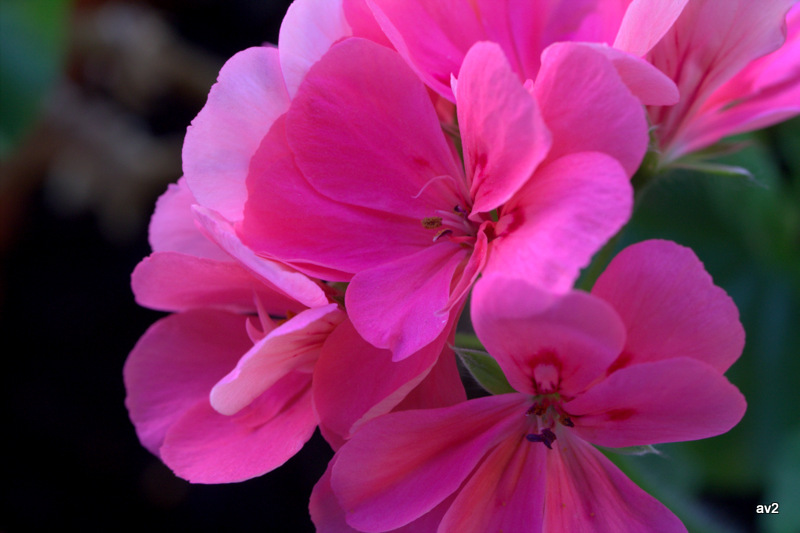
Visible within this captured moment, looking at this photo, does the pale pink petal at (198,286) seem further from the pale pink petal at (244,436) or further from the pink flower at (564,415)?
the pink flower at (564,415)

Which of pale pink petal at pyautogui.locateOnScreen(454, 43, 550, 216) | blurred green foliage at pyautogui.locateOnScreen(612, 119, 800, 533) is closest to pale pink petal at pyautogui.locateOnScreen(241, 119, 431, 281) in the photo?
pale pink petal at pyautogui.locateOnScreen(454, 43, 550, 216)

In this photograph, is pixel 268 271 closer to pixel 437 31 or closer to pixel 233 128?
pixel 233 128

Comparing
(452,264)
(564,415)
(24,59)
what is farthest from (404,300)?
(24,59)

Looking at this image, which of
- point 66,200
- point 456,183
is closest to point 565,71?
point 456,183

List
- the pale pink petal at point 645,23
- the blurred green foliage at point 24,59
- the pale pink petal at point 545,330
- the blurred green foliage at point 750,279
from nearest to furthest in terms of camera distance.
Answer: the pale pink petal at point 545,330 < the pale pink petal at point 645,23 < the blurred green foliage at point 750,279 < the blurred green foliage at point 24,59

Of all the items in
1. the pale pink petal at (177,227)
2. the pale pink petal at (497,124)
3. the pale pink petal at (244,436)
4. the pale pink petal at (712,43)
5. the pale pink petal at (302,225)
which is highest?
the pale pink petal at (712,43)

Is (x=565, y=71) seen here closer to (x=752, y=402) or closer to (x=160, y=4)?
(x=752, y=402)

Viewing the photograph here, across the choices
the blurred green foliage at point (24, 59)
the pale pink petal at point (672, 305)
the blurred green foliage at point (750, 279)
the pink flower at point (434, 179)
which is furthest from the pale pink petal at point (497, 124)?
the blurred green foliage at point (24, 59)

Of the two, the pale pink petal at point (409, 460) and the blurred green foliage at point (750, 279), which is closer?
the pale pink petal at point (409, 460)
